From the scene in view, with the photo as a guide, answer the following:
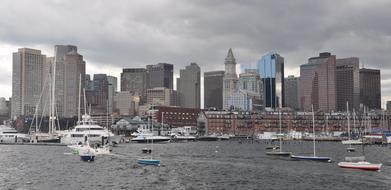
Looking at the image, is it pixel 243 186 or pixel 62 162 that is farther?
pixel 62 162

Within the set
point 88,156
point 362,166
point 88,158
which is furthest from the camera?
point 88,158

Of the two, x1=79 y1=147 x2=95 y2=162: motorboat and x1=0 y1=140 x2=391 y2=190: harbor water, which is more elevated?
x1=79 y1=147 x2=95 y2=162: motorboat

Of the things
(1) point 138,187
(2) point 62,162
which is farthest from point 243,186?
(2) point 62,162

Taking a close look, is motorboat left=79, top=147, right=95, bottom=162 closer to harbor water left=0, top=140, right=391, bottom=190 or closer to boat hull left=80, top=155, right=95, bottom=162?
boat hull left=80, top=155, right=95, bottom=162

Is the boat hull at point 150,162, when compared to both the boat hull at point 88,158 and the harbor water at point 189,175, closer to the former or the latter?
the harbor water at point 189,175

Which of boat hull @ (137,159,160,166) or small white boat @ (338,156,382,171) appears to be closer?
small white boat @ (338,156,382,171)

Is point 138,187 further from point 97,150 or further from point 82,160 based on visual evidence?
point 97,150

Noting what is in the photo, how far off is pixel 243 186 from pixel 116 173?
25770 mm

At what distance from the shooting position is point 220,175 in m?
84.1

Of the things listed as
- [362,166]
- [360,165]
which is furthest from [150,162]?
[362,166]

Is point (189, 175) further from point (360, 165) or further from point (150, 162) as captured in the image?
point (360, 165)

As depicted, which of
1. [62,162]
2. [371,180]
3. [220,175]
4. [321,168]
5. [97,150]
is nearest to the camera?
[371,180]

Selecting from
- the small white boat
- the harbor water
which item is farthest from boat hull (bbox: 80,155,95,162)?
the small white boat

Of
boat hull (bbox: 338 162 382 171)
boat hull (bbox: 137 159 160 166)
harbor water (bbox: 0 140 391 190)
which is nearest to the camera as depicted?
harbor water (bbox: 0 140 391 190)
